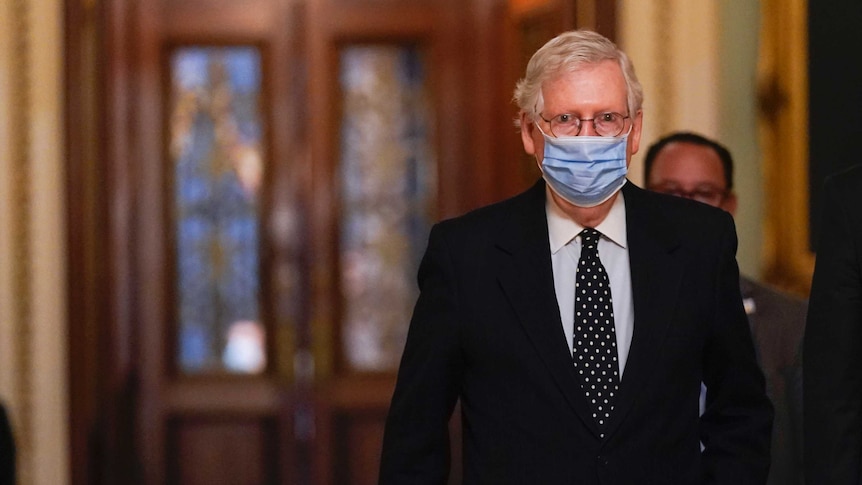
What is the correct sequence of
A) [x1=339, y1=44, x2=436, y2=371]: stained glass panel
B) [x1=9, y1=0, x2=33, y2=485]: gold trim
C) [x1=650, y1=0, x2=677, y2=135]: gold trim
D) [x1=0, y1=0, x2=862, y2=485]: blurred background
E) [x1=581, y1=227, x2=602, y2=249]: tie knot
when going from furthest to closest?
[x1=339, y1=44, x2=436, y2=371]: stained glass panel
[x1=0, y1=0, x2=862, y2=485]: blurred background
[x1=9, y1=0, x2=33, y2=485]: gold trim
[x1=650, y1=0, x2=677, y2=135]: gold trim
[x1=581, y1=227, x2=602, y2=249]: tie knot

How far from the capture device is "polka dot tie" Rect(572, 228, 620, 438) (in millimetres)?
2076

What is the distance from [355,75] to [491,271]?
3.38 m

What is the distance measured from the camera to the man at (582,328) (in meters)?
2.07

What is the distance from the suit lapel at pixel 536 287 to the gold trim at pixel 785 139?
2.29m

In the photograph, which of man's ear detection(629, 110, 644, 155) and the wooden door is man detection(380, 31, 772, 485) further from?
the wooden door

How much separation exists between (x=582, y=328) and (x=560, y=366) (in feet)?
0.25

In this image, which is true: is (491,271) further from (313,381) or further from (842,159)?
(313,381)

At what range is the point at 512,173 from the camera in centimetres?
529

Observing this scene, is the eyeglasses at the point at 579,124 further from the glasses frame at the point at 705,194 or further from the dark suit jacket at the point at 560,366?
the glasses frame at the point at 705,194

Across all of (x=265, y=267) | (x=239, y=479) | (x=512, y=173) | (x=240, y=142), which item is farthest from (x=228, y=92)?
(x=239, y=479)

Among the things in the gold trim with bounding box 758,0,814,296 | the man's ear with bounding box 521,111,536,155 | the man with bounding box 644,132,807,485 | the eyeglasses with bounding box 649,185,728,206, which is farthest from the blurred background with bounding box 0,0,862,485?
the man's ear with bounding box 521,111,536,155

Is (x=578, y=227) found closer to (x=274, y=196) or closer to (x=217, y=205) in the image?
(x=274, y=196)

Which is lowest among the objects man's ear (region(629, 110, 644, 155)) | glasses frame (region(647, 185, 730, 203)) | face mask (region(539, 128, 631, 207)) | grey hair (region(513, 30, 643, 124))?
glasses frame (region(647, 185, 730, 203))

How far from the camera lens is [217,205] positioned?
5.46 metres
